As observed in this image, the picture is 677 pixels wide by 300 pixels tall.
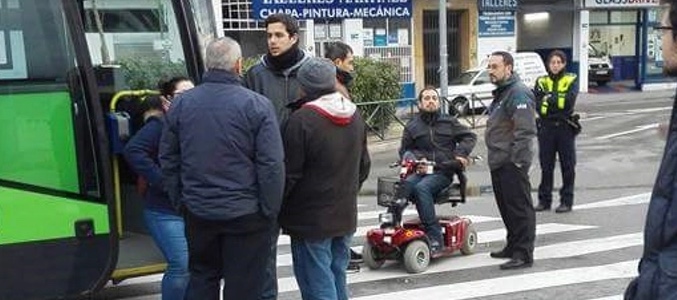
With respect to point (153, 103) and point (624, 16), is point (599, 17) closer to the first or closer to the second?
point (624, 16)

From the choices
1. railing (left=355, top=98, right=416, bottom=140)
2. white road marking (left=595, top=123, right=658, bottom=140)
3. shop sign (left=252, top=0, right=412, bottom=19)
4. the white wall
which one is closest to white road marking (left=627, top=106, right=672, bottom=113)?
white road marking (left=595, top=123, right=658, bottom=140)

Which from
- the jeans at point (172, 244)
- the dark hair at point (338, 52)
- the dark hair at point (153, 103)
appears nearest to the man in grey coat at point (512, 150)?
the dark hair at point (338, 52)

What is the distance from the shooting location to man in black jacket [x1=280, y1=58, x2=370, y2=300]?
507cm

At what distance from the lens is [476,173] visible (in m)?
14.3

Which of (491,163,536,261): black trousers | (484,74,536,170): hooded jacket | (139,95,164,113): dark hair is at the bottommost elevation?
(491,163,536,261): black trousers

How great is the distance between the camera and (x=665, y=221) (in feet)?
8.27

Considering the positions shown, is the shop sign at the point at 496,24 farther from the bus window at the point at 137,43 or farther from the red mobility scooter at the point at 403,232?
the bus window at the point at 137,43

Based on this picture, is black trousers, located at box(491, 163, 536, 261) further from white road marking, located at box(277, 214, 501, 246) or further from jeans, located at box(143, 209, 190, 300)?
jeans, located at box(143, 209, 190, 300)

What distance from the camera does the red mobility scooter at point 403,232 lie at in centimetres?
755

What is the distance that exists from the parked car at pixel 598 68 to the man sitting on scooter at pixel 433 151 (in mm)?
28101

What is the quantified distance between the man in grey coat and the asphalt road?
314 millimetres

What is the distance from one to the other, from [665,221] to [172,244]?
3504 millimetres

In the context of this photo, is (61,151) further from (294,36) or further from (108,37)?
(294,36)

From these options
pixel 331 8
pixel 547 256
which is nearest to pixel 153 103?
pixel 547 256
